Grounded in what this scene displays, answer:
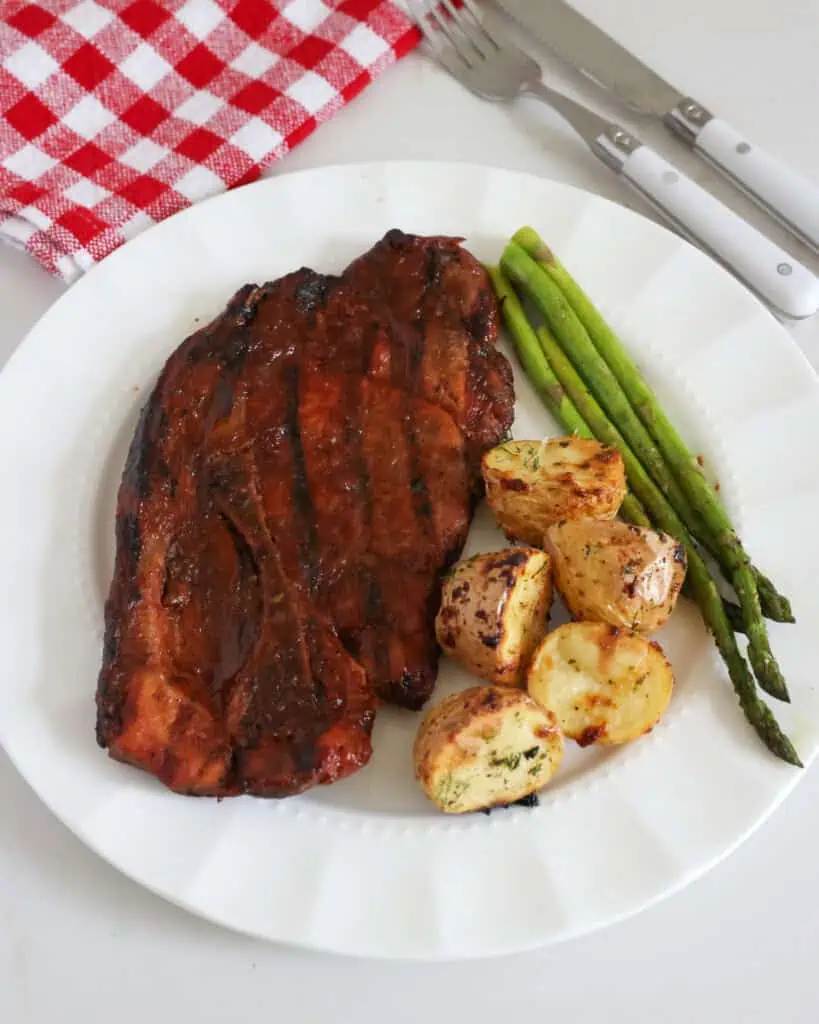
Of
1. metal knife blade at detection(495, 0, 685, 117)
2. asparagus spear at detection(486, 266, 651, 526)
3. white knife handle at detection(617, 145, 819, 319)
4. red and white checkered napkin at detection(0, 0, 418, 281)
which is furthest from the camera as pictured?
metal knife blade at detection(495, 0, 685, 117)

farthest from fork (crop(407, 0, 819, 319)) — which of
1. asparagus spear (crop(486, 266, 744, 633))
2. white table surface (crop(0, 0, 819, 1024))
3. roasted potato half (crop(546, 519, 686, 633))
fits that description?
white table surface (crop(0, 0, 819, 1024))

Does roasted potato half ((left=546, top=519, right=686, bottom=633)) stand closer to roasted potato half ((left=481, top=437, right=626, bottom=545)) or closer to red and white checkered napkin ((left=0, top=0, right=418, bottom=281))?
roasted potato half ((left=481, top=437, right=626, bottom=545))

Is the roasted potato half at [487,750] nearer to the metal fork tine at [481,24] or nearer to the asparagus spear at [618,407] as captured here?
the asparagus spear at [618,407]

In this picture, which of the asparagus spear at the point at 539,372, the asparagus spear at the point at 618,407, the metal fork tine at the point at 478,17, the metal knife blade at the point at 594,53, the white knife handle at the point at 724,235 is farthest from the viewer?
the metal fork tine at the point at 478,17

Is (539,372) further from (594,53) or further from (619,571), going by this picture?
(594,53)

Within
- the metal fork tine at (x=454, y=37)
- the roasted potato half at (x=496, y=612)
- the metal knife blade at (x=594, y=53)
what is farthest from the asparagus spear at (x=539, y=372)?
the metal fork tine at (x=454, y=37)
